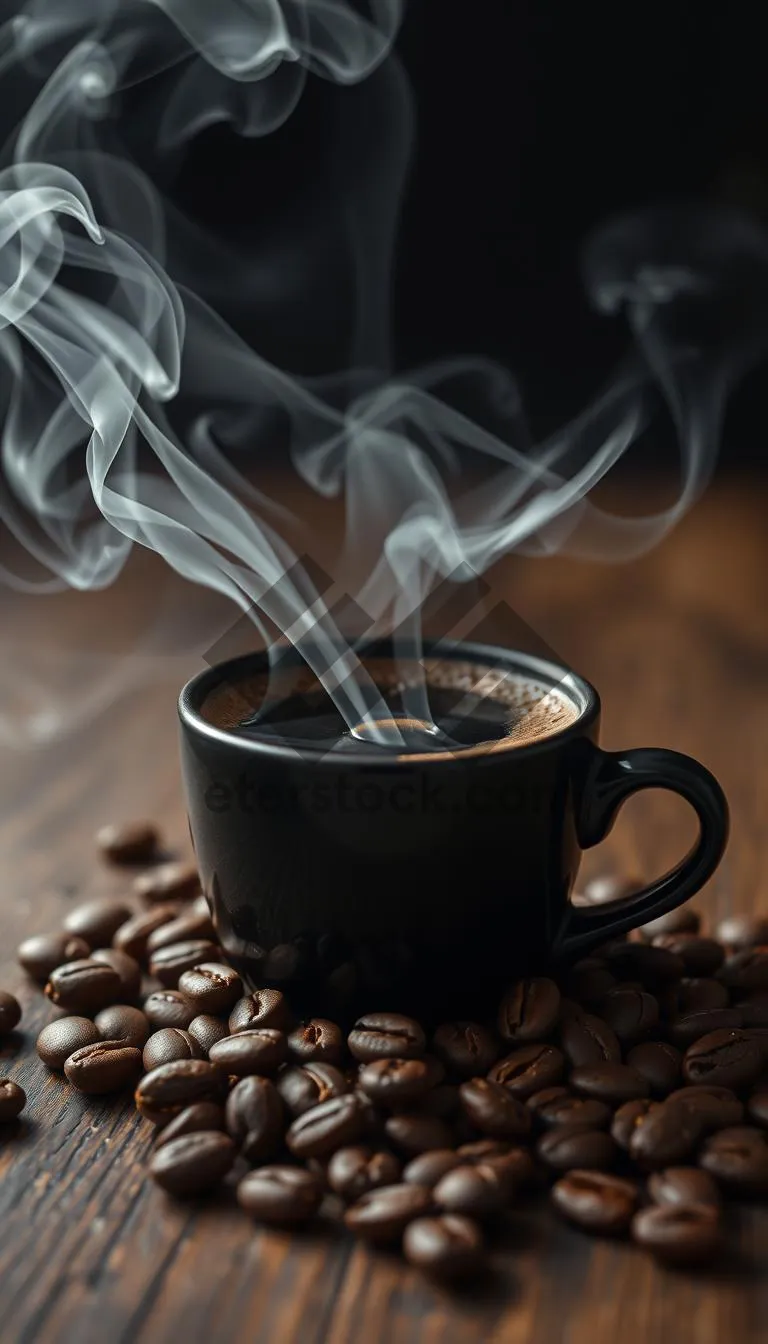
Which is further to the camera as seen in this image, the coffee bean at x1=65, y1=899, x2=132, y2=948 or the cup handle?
the coffee bean at x1=65, y1=899, x2=132, y2=948

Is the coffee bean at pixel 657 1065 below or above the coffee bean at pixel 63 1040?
below

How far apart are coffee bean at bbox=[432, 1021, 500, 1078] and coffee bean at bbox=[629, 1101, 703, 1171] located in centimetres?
12

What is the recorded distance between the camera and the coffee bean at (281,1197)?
2.55 ft

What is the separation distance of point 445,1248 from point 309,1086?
0.56 ft

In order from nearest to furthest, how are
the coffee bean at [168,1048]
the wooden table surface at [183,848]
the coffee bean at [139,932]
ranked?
1. the wooden table surface at [183,848]
2. the coffee bean at [168,1048]
3. the coffee bean at [139,932]

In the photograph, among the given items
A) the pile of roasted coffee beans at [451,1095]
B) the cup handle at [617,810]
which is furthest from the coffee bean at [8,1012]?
the cup handle at [617,810]

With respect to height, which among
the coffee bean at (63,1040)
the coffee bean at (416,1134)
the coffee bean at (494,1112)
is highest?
the coffee bean at (63,1040)

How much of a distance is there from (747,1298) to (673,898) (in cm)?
32

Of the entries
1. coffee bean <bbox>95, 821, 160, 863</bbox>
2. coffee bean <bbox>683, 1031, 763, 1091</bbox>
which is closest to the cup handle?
coffee bean <bbox>683, 1031, 763, 1091</bbox>

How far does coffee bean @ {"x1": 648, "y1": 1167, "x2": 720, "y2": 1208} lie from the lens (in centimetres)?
78

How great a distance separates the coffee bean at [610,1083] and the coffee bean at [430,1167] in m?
0.11

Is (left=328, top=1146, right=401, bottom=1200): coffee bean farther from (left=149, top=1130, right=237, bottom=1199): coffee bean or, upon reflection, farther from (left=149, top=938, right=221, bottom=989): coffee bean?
(left=149, top=938, right=221, bottom=989): coffee bean

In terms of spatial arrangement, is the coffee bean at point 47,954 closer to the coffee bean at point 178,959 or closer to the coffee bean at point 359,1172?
the coffee bean at point 178,959

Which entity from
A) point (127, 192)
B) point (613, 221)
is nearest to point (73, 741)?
point (127, 192)
